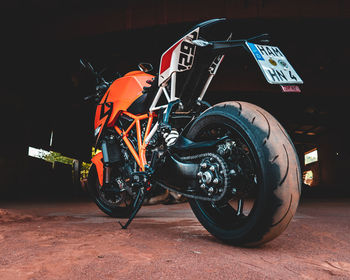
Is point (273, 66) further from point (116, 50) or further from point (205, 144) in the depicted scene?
point (116, 50)

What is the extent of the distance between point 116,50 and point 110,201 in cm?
678

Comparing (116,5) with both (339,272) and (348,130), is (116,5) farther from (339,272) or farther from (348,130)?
(348,130)

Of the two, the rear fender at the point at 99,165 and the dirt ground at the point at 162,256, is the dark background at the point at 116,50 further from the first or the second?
the dirt ground at the point at 162,256

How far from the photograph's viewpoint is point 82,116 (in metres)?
16.1

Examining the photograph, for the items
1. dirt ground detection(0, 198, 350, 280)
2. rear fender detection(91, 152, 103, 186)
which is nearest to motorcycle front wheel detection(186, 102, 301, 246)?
dirt ground detection(0, 198, 350, 280)

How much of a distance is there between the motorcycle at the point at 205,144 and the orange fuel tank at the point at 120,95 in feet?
0.03

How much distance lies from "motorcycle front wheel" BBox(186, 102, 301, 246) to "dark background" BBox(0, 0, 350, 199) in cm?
557

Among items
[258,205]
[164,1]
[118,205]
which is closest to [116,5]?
[164,1]

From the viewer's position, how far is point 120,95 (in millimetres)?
2861

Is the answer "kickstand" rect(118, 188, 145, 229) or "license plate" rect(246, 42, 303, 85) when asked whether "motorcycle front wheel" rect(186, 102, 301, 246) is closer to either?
"license plate" rect(246, 42, 303, 85)

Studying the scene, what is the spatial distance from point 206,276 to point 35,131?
12.9 m

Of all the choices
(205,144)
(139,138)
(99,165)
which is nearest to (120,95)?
(139,138)

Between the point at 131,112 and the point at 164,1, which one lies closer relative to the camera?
the point at 131,112

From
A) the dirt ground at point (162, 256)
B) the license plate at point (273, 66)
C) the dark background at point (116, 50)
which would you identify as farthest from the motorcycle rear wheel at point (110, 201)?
the dark background at point (116, 50)
